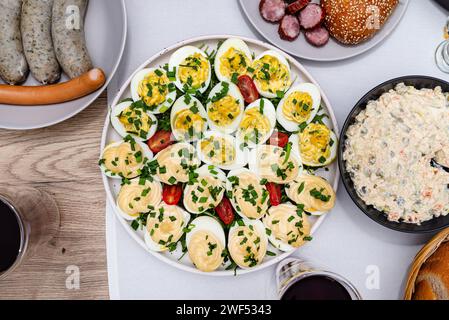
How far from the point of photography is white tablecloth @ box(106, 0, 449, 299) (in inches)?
49.8

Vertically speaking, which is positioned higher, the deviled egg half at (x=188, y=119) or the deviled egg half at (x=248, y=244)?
the deviled egg half at (x=188, y=119)

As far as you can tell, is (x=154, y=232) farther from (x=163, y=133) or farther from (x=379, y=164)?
(x=379, y=164)

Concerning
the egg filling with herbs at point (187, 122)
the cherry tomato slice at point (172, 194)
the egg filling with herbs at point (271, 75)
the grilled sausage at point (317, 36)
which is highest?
the grilled sausage at point (317, 36)

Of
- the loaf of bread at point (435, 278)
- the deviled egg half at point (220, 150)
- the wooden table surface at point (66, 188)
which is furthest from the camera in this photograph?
the wooden table surface at point (66, 188)

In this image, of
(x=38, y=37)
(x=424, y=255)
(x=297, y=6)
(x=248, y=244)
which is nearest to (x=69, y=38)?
(x=38, y=37)

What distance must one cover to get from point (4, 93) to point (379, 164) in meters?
0.95

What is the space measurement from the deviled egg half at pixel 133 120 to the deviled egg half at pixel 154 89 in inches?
0.9

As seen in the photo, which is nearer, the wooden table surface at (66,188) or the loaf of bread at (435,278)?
the loaf of bread at (435,278)

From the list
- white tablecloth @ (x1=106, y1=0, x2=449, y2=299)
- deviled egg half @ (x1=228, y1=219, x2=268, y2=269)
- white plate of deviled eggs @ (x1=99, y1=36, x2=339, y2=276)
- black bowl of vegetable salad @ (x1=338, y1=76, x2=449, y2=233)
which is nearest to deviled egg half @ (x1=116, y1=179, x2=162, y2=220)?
white plate of deviled eggs @ (x1=99, y1=36, x2=339, y2=276)

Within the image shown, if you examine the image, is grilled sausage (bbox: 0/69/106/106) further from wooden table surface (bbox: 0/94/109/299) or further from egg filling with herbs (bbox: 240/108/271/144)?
egg filling with herbs (bbox: 240/108/271/144)

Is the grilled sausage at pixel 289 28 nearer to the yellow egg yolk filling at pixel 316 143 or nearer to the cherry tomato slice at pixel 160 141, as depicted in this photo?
the yellow egg yolk filling at pixel 316 143

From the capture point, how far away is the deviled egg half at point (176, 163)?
116 cm

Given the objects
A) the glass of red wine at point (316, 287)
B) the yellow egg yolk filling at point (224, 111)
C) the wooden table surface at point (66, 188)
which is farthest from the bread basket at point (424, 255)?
the wooden table surface at point (66, 188)

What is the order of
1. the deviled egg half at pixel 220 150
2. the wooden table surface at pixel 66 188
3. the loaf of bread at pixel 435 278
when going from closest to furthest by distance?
1. the loaf of bread at pixel 435 278
2. the deviled egg half at pixel 220 150
3. the wooden table surface at pixel 66 188
